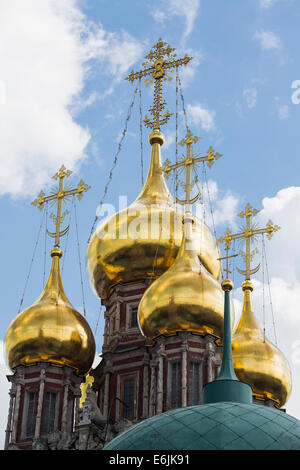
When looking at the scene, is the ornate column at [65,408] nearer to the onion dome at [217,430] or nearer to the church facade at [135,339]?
the church facade at [135,339]

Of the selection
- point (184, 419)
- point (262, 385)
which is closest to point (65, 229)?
point (262, 385)

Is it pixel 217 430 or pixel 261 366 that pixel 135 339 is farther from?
pixel 217 430

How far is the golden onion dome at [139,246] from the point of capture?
131ft

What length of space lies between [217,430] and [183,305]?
500 inches

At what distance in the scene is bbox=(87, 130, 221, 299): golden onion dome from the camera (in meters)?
39.8

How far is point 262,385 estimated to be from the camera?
38.2m

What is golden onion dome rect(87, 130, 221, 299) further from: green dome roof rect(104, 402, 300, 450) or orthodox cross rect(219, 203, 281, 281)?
green dome roof rect(104, 402, 300, 450)

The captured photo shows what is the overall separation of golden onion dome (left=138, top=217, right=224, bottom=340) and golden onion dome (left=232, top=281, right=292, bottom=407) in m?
1.63

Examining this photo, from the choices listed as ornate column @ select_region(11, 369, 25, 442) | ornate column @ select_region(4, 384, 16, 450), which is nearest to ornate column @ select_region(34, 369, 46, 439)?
ornate column @ select_region(11, 369, 25, 442)

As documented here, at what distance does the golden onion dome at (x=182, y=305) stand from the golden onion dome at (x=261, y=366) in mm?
1631

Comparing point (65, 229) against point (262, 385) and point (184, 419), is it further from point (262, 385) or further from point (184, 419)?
point (184, 419)

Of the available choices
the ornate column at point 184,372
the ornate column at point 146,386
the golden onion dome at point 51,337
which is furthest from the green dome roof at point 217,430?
the golden onion dome at point 51,337
